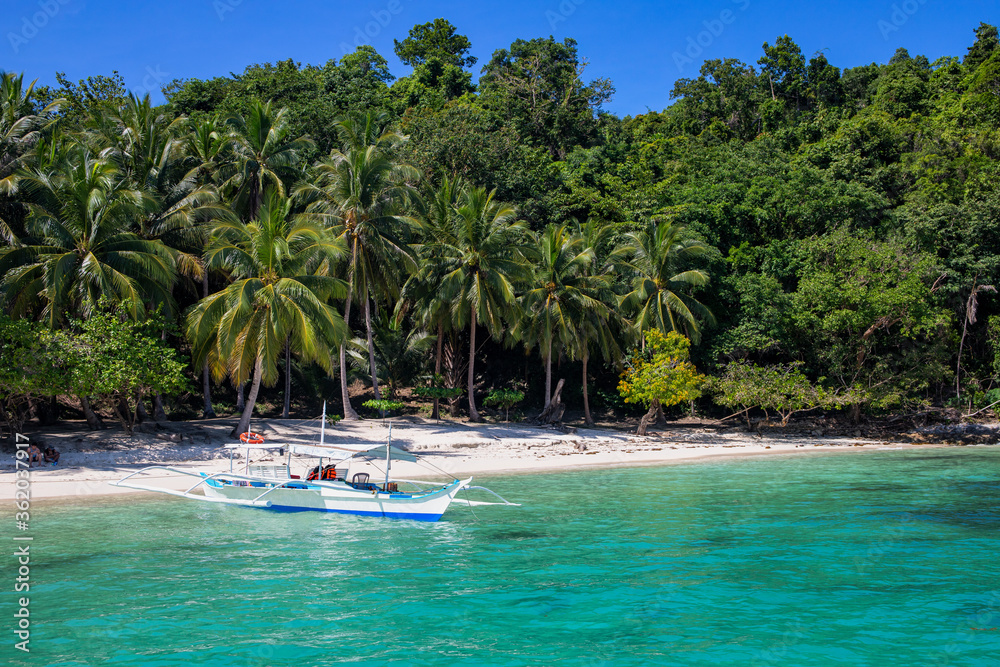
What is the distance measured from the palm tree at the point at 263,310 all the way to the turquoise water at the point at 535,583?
5965 mm

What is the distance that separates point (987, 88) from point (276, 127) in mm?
44173

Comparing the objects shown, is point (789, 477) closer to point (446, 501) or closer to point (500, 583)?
point (446, 501)

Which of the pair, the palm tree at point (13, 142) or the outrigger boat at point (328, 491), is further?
the palm tree at point (13, 142)

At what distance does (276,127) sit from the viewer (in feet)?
102

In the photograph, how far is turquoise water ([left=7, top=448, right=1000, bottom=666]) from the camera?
926 centimetres

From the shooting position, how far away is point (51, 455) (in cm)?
2086

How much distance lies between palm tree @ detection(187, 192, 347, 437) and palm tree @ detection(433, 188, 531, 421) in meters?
6.88

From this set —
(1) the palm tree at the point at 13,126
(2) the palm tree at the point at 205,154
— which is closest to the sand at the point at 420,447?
(2) the palm tree at the point at 205,154

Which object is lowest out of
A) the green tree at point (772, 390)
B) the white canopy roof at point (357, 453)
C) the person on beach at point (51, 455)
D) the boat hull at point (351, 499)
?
the boat hull at point (351, 499)

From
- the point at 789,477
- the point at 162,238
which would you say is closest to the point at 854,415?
the point at 789,477

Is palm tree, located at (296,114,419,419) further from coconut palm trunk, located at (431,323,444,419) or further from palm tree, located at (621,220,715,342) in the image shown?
palm tree, located at (621,220,715,342)

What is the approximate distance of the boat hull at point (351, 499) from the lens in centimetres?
1656

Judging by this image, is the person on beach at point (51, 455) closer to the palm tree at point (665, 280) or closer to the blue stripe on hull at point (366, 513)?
the blue stripe on hull at point (366, 513)

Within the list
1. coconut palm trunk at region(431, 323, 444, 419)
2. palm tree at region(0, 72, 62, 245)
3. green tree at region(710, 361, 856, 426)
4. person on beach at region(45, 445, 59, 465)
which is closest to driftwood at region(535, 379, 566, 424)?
coconut palm trunk at region(431, 323, 444, 419)
